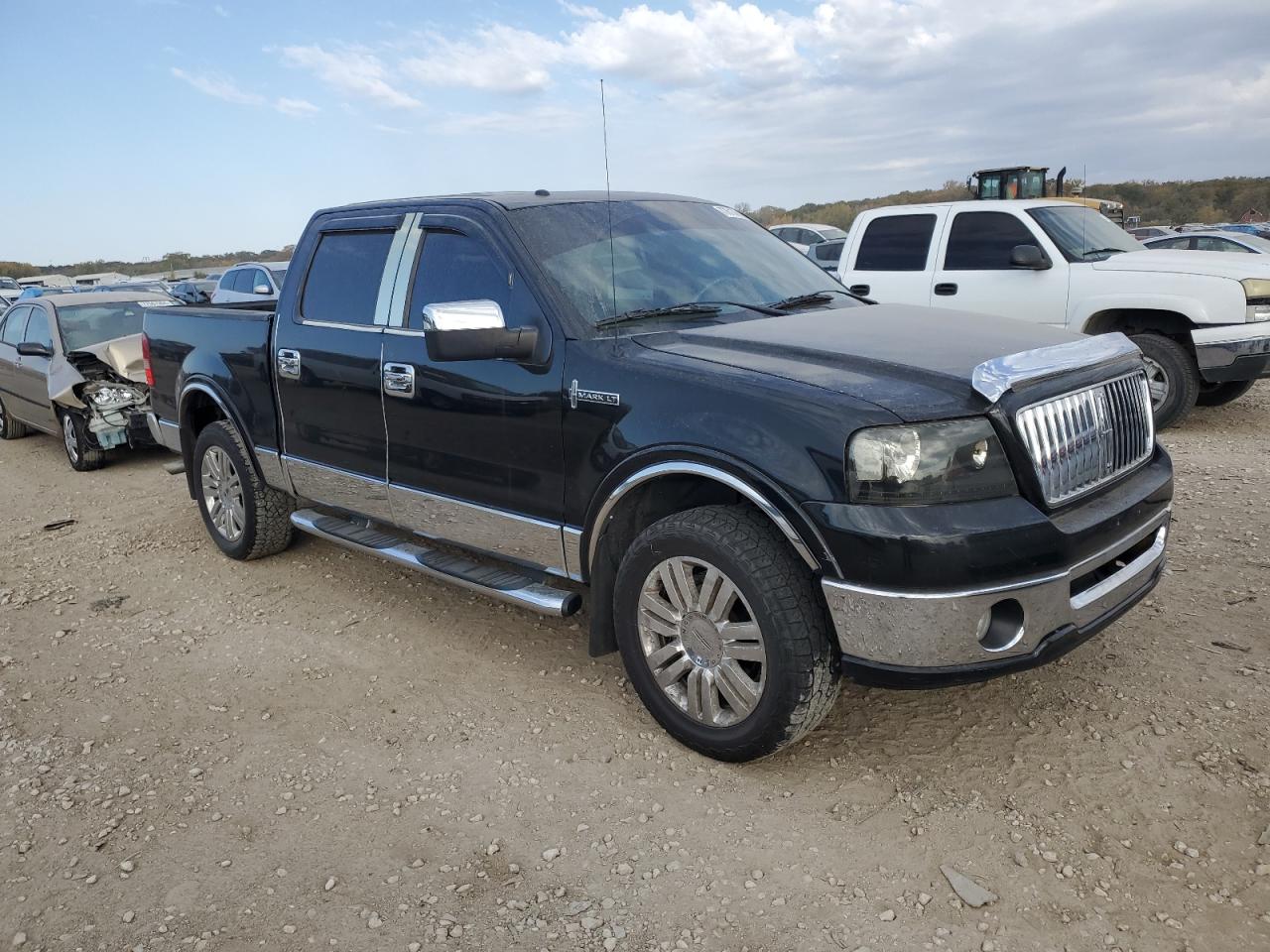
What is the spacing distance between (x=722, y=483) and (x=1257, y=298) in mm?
6454

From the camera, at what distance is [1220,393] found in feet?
27.9

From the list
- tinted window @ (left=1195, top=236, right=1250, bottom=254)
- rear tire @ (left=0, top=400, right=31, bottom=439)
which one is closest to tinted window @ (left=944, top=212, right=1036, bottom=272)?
rear tire @ (left=0, top=400, right=31, bottom=439)

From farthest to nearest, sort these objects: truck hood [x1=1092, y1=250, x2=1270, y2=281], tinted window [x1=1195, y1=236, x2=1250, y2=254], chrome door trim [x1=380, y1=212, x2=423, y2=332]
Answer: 1. tinted window [x1=1195, y1=236, x2=1250, y2=254]
2. truck hood [x1=1092, y1=250, x2=1270, y2=281]
3. chrome door trim [x1=380, y1=212, x2=423, y2=332]

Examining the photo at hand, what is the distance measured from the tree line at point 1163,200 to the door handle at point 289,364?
48.1 meters

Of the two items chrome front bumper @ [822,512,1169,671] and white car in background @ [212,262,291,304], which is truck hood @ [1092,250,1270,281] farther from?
white car in background @ [212,262,291,304]

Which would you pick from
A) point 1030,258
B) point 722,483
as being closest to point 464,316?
point 722,483

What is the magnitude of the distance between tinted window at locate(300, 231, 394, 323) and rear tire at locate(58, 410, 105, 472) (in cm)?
508

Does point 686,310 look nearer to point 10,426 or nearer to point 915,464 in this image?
point 915,464

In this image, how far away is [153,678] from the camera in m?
4.23

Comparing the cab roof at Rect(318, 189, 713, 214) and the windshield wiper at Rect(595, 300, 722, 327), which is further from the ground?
the cab roof at Rect(318, 189, 713, 214)

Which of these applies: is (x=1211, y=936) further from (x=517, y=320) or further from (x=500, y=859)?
(x=517, y=320)

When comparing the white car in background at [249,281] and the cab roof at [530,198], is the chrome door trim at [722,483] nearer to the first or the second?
the cab roof at [530,198]

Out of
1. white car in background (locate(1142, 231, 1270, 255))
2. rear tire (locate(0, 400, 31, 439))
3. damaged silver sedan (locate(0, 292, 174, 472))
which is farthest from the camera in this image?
white car in background (locate(1142, 231, 1270, 255))

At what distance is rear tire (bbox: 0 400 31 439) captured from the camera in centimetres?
1057
